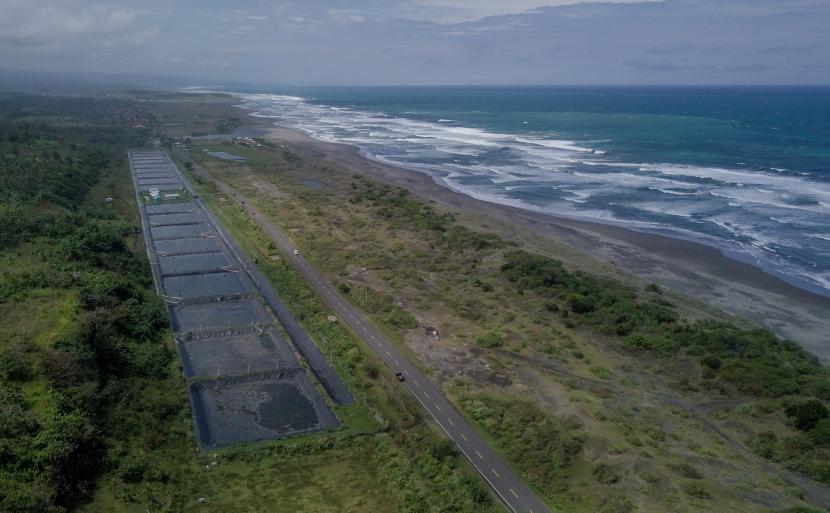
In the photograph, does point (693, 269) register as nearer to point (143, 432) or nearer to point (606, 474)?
point (606, 474)

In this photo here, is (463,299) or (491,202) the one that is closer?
(463,299)

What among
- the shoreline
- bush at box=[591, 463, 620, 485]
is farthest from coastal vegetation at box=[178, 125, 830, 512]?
the shoreline

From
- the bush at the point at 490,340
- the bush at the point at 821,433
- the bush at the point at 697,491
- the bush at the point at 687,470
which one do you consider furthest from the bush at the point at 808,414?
the bush at the point at 490,340

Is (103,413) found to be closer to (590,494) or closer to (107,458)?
(107,458)

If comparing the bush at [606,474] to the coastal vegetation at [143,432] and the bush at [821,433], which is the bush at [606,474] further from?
the bush at [821,433]

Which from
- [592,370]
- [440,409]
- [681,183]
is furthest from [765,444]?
[681,183]

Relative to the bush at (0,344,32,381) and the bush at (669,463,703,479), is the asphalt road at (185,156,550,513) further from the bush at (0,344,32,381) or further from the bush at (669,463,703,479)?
the bush at (0,344,32,381)

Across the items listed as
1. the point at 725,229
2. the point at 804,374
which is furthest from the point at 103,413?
the point at 725,229
